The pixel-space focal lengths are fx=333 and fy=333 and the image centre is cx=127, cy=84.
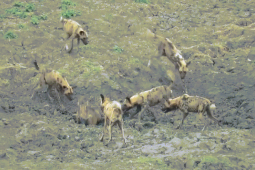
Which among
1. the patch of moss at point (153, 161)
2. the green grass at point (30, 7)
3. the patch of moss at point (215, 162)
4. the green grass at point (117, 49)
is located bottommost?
the patch of moss at point (153, 161)

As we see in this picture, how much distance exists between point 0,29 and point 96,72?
491 cm

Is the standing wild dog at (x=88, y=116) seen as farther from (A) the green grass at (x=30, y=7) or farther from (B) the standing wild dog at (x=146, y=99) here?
(A) the green grass at (x=30, y=7)

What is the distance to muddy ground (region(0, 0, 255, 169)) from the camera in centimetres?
800

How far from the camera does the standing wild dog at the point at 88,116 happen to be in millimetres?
9633

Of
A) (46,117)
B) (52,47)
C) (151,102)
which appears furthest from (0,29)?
(151,102)

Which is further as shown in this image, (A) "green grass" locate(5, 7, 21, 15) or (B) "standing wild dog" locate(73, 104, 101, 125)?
(A) "green grass" locate(5, 7, 21, 15)

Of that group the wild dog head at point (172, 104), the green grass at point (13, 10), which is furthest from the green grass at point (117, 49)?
the green grass at point (13, 10)

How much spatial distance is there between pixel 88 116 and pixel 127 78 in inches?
96.5

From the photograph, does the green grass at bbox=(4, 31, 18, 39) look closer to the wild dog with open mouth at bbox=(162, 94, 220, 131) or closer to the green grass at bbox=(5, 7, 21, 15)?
the green grass at bbox=(5, 7, 21, 15)

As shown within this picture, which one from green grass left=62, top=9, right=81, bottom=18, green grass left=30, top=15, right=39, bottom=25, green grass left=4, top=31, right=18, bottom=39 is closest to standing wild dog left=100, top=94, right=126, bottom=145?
green grass left=4, top=31, right=18, bottom=39

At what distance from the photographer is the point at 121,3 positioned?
16188mm

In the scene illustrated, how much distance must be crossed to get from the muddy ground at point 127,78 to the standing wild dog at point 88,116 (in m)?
0.20

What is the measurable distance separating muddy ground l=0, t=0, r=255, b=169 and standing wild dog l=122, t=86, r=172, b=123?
0.41m

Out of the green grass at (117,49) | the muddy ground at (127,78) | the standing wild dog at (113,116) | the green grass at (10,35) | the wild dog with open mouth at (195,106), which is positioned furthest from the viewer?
the green grass at (10,35)
